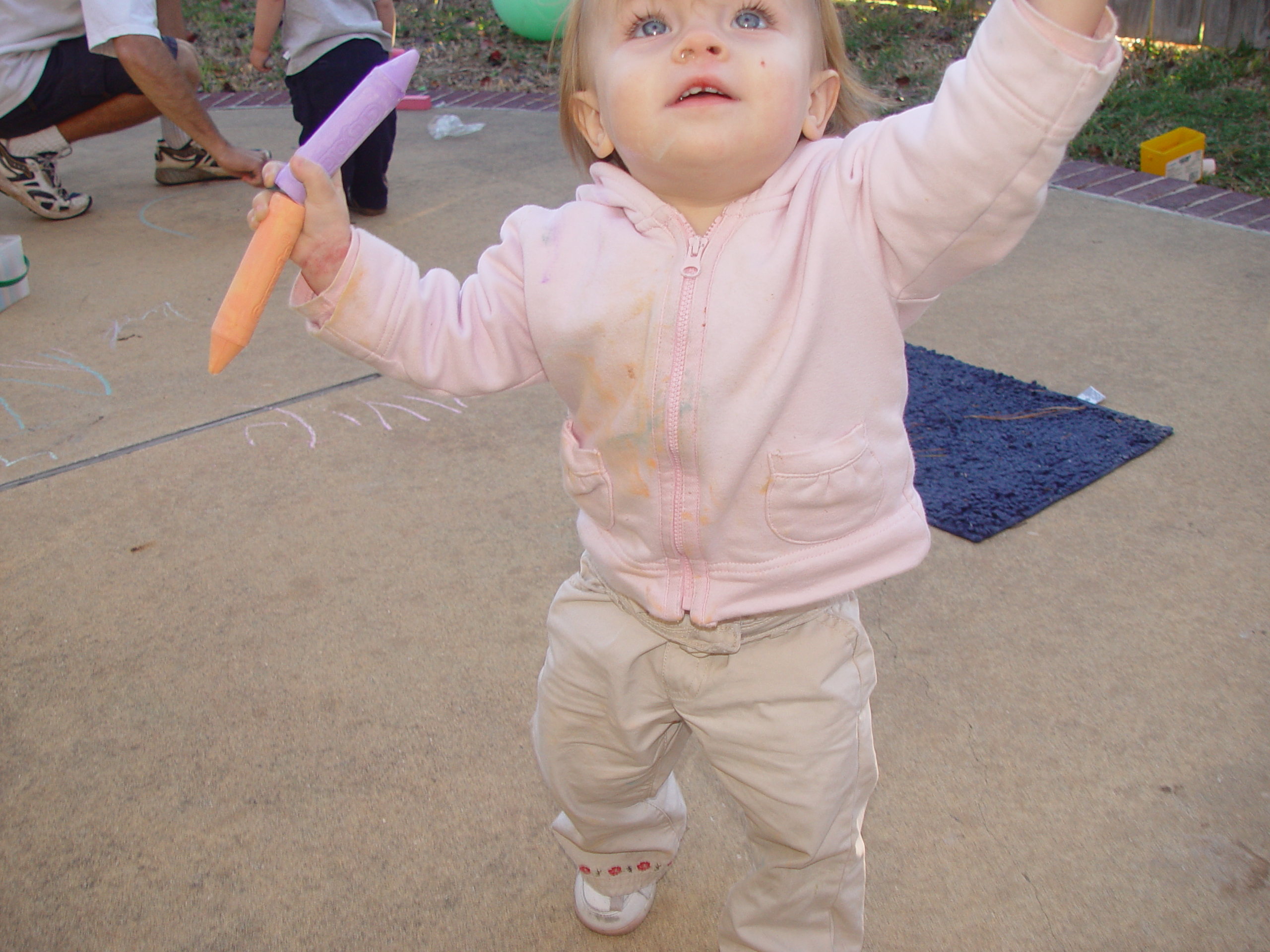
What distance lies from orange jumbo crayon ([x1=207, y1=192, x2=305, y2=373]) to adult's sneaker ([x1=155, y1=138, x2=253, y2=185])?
3861 mm

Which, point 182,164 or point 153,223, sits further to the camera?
point 182,164

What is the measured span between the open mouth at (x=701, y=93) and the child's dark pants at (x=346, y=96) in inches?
125

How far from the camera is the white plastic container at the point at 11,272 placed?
11.0 ft

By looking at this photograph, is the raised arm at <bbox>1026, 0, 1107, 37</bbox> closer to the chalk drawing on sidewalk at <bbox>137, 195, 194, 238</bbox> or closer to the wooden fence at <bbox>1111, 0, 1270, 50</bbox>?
the chalk drawing on sidewalk at <bbox>137, 195, 194, 238</bbox>

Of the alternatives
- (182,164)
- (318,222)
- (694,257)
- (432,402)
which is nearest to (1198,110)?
(432,402)

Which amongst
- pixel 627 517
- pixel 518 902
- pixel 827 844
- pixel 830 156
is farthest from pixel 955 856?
pixel 830 156

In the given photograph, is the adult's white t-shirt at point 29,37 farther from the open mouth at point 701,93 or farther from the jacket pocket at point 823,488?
the jacket pocket at point 823,488

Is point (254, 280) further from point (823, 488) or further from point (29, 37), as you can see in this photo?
point (29, 37)

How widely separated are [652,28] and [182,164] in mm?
4072

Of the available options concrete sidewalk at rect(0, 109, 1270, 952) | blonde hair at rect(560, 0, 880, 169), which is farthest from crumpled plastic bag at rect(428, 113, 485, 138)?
blonde hair at rect(560, 0, 880, 169)

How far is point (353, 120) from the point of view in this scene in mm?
1190

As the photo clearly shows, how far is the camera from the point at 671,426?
1.21 m

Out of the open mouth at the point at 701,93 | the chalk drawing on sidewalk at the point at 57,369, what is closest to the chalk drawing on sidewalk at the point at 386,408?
the chalk drawing on sidewalk at the point at 57,369

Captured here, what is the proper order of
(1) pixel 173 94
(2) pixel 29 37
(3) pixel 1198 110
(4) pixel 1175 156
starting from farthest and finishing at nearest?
(3) pixel 1198 110 → (4) pixel 1175 156 → (2) pixel 29 37 → (1) pixel 173 94
